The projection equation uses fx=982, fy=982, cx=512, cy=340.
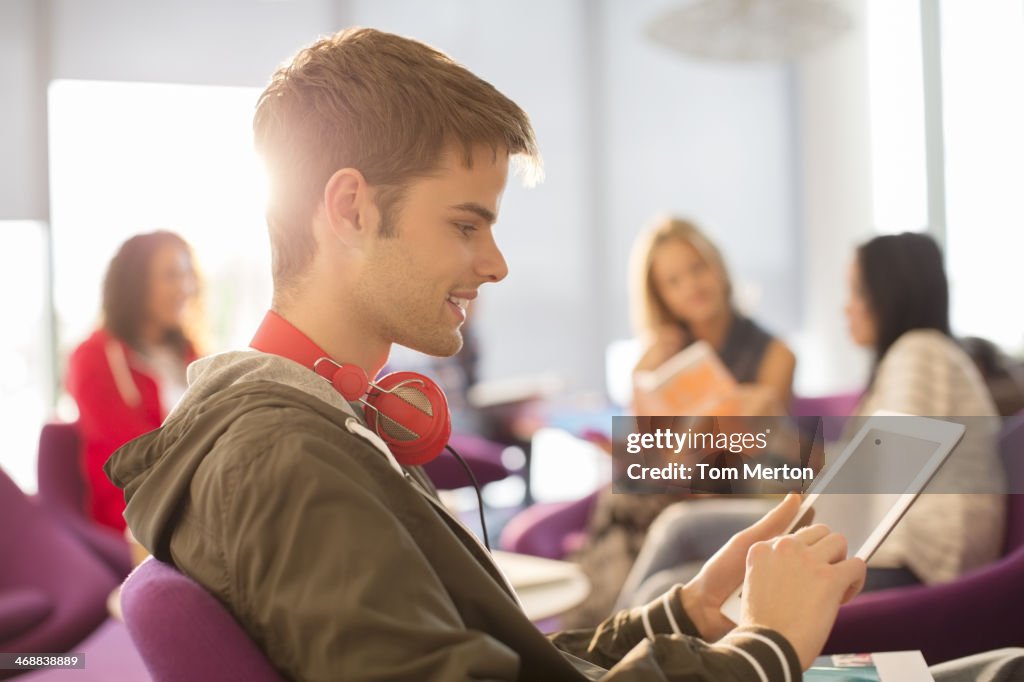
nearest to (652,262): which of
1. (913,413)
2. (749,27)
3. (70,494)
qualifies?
(749,27)

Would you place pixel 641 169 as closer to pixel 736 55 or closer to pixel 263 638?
pixel 736 55

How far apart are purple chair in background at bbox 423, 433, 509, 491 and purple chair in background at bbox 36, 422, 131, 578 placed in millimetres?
1154

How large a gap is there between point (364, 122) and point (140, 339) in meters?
2.60

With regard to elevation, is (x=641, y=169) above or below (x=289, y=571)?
above

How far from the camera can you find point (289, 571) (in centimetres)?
74

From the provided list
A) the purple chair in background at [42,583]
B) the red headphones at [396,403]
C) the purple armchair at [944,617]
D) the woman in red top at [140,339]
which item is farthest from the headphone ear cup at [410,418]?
the woman in red top at [140,339]

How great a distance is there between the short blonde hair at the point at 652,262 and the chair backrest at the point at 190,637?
8.37ft

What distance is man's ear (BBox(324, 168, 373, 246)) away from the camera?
0.98m

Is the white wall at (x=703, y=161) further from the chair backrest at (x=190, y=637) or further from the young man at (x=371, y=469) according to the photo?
the chair backrest at (x=190, y=637)

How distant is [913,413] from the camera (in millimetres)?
1902

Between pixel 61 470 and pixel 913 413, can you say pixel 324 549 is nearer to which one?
pixel 913 413

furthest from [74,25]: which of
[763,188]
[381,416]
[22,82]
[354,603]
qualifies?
[354,603]

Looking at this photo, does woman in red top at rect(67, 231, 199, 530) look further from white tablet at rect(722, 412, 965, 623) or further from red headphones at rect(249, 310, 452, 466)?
white tablet at rect(722, 412, 965, 623)

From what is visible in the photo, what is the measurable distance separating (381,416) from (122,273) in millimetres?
2537
